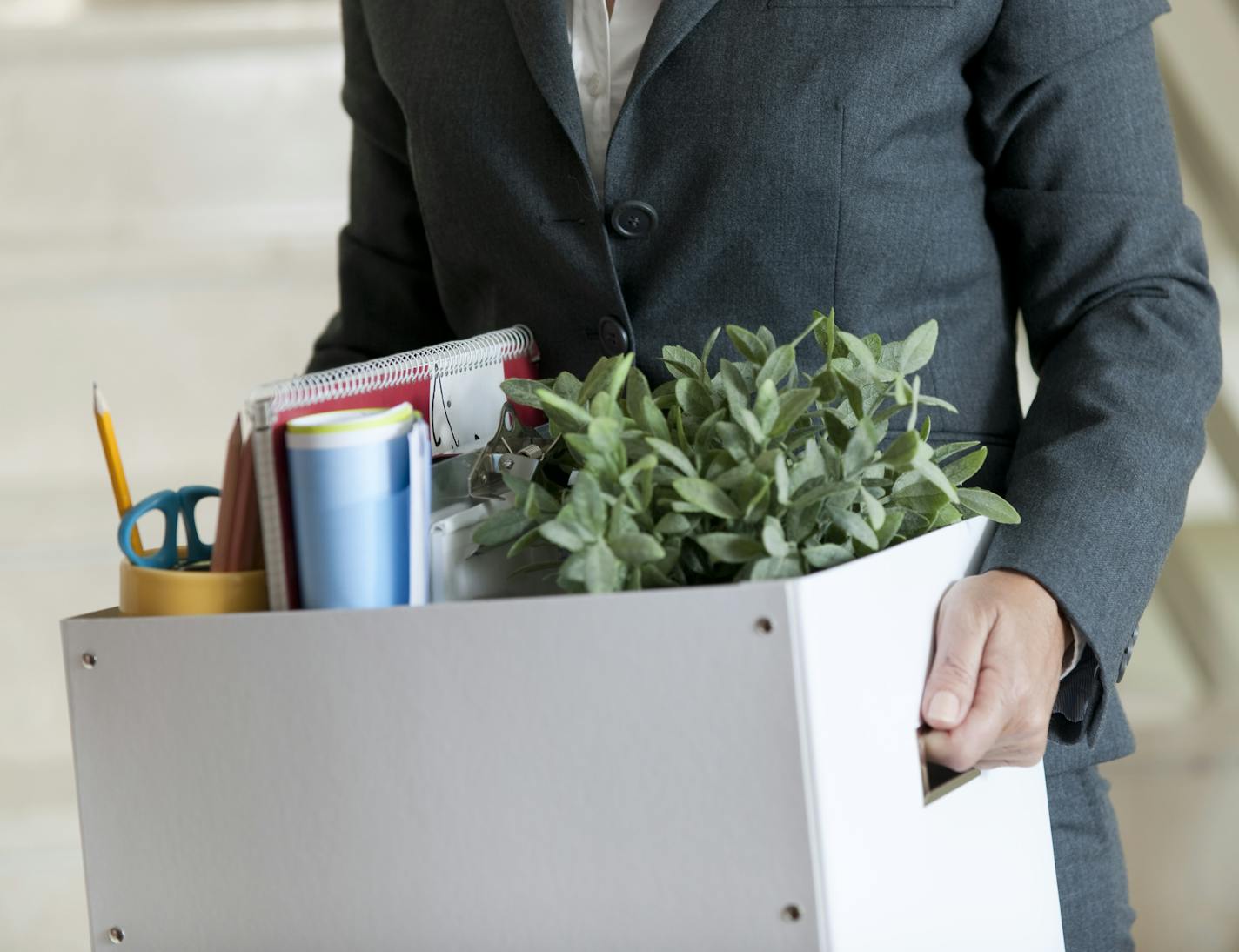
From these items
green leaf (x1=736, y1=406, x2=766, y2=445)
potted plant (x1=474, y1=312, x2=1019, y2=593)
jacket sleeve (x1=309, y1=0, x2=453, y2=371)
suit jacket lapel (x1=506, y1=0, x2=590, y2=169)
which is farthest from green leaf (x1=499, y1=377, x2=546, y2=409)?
jacket sleeve (x1=309, y1=0, x2=453, y2=371)

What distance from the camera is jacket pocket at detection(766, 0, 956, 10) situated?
2.27 ft

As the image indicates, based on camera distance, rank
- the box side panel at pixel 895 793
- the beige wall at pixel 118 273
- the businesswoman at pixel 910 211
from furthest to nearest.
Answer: the beige wall at pixel 118 273 → the businesswoman at pixel 910 211 → the box side panel at pixel 895 793

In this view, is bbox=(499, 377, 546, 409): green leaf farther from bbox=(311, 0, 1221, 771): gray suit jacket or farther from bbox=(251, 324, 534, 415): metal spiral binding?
bbox=(311, 0, 1221, 771): gray suit jacket

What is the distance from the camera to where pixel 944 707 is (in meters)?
0.53

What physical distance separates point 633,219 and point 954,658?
0.33 m

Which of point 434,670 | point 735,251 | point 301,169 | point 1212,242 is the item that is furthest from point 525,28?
point 1212,242

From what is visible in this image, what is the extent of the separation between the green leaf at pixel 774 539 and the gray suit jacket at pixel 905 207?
0.21 meters

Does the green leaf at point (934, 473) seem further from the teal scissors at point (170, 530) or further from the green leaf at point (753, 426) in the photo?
the teal scissors at point (170, 530)

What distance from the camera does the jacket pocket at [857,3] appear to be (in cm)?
69

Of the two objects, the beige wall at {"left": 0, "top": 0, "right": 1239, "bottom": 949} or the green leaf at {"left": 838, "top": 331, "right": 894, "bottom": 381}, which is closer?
the green leaf at {"left": 838, "top": 331, "right": 894, "bottom": 381}

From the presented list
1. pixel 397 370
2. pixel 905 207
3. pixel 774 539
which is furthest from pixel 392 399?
pixel 905 207

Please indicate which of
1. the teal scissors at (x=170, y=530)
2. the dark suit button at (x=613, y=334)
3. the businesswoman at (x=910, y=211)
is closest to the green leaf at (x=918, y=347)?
the businesswoman at (x=910, y=211)

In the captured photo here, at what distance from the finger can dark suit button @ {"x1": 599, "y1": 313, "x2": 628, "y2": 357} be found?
31 centimetres

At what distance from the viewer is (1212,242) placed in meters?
1.64
